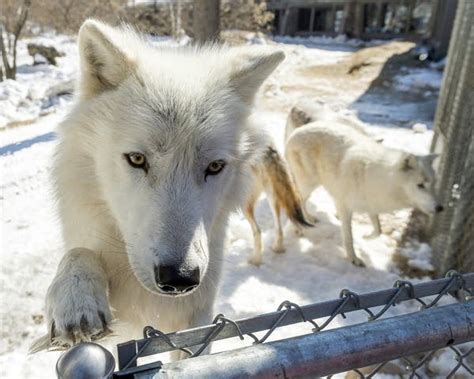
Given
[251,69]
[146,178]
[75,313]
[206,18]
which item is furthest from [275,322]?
[206,18]

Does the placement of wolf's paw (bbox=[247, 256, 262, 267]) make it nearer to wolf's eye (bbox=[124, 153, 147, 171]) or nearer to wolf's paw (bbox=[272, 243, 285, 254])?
wolf's paw (bbox=[272, 243, 285, 254])

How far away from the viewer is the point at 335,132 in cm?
467

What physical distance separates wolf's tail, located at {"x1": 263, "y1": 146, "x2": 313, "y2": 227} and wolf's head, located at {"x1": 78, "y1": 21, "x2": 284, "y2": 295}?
7.40 ft

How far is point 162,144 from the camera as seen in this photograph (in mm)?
1528

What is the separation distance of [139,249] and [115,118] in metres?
0.58

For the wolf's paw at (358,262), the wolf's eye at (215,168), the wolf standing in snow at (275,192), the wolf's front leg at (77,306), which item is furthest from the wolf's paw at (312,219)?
the wolf's front leg at (77,306)

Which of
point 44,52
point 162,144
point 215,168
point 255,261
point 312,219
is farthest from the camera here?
point 44,52

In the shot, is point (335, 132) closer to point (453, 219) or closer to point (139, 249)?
point (453, 219)

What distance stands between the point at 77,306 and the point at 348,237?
3.50 metres

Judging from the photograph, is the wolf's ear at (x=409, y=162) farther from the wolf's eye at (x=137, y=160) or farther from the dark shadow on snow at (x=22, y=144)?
the dark shadow on snow at (x=22, y=144)

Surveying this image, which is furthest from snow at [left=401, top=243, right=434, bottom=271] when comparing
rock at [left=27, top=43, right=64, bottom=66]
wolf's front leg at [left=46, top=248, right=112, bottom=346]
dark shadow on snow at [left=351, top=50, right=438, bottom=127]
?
rock at [left=27, top=43, right=64, bottom=66]

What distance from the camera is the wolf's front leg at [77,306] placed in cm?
128

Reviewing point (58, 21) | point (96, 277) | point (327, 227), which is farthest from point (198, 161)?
point (58, 21)

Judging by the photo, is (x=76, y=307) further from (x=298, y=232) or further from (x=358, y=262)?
(x=298, y=232)
